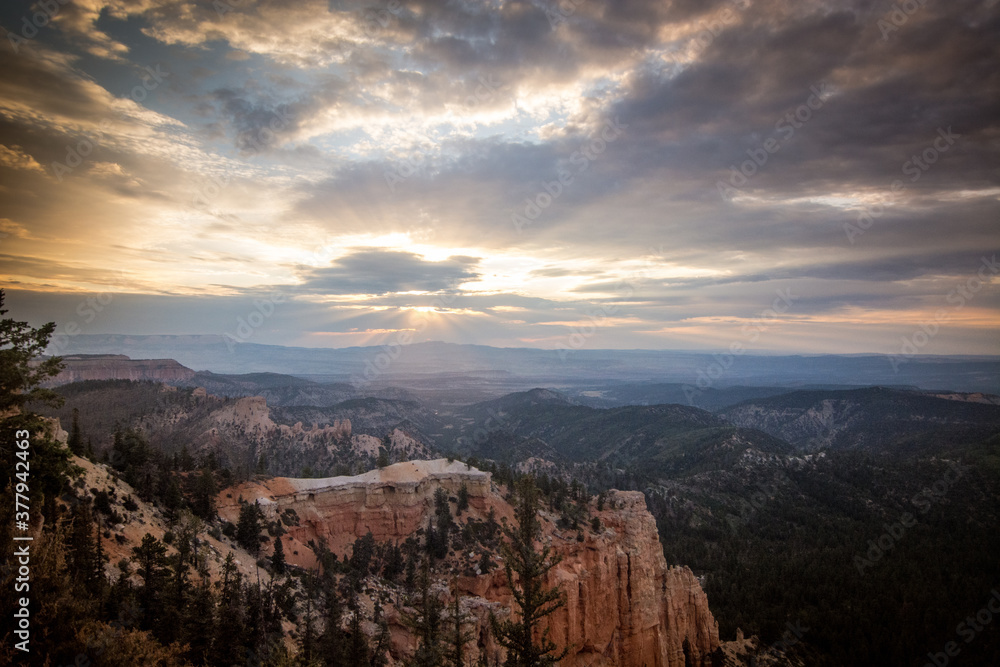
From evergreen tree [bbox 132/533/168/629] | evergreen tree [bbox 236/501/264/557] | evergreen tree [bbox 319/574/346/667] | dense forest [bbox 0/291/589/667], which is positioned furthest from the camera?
evergreen tree [bbox 236/501/264/557]

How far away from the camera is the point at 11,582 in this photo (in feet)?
33.9

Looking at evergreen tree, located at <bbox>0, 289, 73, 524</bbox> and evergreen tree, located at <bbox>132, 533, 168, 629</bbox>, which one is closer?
evergreen tree, located at <bbox>0, 289, 73, 524</bbox>

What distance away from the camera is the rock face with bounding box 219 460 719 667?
47875 millimetres

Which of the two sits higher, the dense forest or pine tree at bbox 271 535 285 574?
the dense forest

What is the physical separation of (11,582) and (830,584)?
3585 inches

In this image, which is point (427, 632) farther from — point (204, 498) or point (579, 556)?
point (579, 556)

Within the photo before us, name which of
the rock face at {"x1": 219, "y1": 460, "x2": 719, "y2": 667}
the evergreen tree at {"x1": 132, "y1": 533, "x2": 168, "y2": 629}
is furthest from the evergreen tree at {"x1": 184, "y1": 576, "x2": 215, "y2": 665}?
the rock face at {"x1": 219, "y1": 460, "x2": 719, "y2": 667}

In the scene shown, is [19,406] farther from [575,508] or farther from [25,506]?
[575,508]

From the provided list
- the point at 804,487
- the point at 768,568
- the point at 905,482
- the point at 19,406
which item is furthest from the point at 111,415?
the point at 905,482

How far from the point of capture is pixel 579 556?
51.9 m

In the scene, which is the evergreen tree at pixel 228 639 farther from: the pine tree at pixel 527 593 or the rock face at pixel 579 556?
the rock face at pixel 579 556

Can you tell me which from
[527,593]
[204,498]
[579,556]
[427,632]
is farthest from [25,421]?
[579,556]

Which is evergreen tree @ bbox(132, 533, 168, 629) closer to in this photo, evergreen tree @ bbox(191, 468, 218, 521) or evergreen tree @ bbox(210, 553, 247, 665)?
evergreen tree @ bbox(210, 553, 247, 665)

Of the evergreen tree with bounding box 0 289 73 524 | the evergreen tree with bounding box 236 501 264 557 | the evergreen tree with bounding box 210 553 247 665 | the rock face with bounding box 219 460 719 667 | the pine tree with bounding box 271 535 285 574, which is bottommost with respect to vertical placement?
the rock face with bounding box 219 460 719 667
